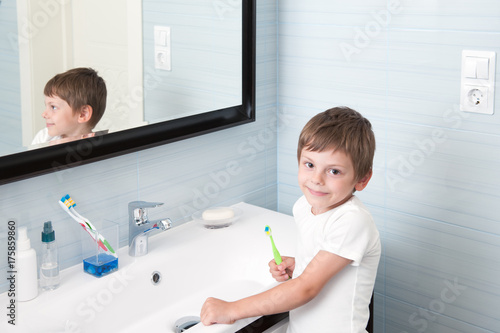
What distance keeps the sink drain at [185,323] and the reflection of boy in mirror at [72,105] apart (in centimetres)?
49

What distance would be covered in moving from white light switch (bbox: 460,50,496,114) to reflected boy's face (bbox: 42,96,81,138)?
3.11ft

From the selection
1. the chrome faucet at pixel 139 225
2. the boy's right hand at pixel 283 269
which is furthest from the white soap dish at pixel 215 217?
the boy's right hand at pixel 283 269

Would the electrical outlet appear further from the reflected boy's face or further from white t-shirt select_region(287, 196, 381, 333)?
the reflected boy's face

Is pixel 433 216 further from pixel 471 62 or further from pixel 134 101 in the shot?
pixel 134 101

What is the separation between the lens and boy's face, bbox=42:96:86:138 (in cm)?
133

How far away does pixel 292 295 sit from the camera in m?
1.28

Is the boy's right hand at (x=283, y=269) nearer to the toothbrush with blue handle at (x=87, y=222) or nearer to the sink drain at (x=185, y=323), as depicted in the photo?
the sink drain at (x=185, y=323)

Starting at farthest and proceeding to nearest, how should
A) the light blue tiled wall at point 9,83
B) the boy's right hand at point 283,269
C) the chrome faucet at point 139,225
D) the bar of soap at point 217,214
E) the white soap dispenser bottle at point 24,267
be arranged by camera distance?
1. the bar of soap at point 217,214
2. the chrome faucet at point 139,225
3. the boy's right hand at point 283,269
4. the white soap dispenser bottle at point 24,267
5. the light blue tiled wall at point 9,83

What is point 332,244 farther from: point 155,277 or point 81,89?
point 81,89

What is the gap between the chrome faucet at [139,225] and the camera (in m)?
1.54

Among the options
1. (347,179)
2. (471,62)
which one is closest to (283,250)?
(347,179)

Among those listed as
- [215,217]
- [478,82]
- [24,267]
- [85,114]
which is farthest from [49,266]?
[478,82]

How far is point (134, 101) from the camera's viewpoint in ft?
4.99

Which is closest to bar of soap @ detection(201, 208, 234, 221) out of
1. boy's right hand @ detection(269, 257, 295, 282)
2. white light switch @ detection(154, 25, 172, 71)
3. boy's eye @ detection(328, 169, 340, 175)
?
boy's right hand @ detection(269, 257, 295, 282)
